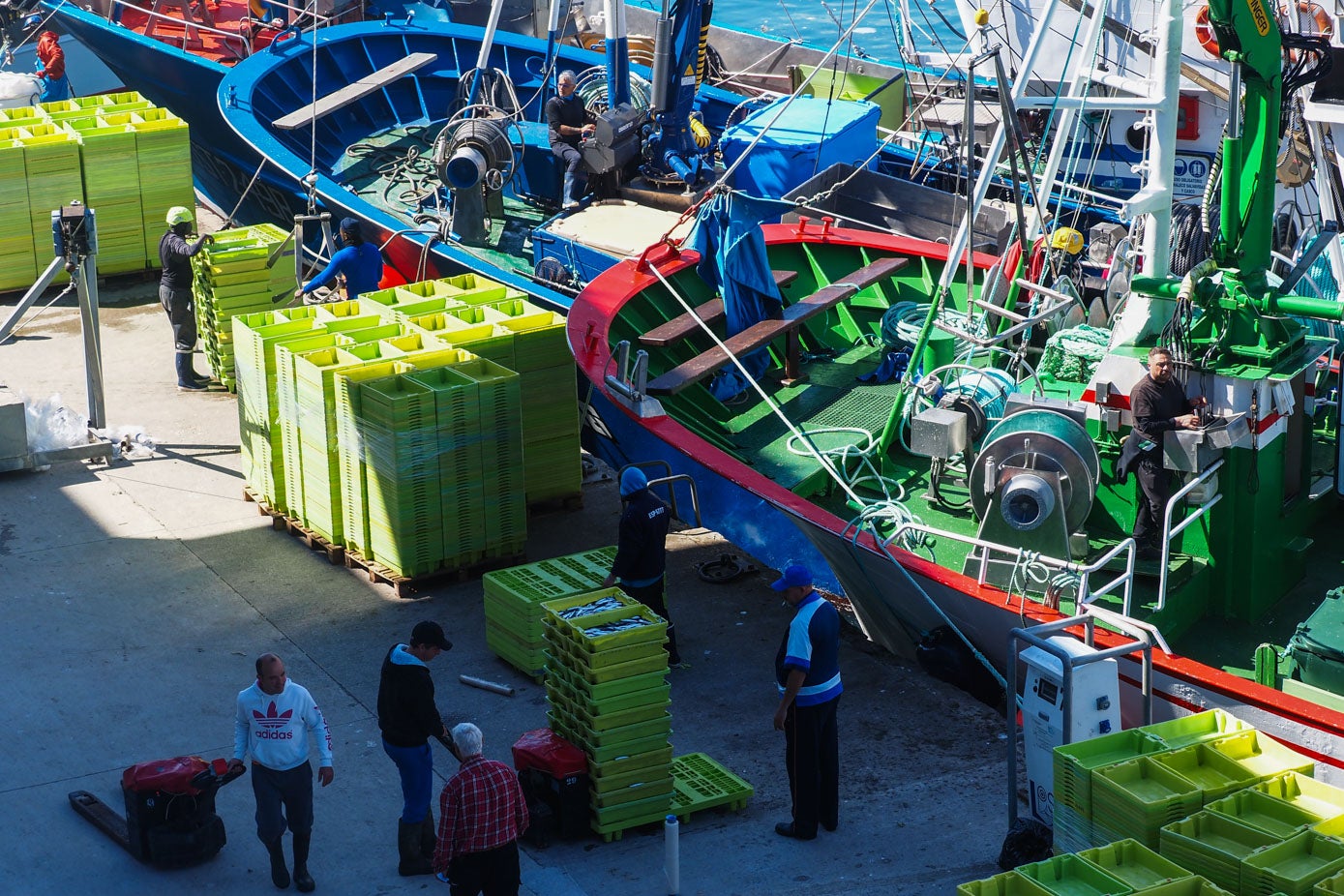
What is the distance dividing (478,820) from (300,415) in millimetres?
4911

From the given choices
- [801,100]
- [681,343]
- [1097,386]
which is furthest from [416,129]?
[1097,386]

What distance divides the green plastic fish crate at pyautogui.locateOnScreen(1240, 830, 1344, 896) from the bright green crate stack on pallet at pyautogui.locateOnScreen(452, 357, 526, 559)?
5.86 metres

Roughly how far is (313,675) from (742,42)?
15.6 metres

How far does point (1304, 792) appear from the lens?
668 cm

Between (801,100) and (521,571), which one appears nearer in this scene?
(521,571)

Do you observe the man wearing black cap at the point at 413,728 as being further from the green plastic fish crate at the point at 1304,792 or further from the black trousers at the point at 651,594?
the green plastic fish crate at the point at 1304,792

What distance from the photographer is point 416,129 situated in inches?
704

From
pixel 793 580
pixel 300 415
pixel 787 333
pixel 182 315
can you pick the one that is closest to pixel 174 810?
pixel 793 580

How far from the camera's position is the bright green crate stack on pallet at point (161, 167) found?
1584 cm

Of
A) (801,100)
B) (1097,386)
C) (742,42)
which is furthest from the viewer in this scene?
(742,42)

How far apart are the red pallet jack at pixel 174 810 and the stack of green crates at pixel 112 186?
943cm

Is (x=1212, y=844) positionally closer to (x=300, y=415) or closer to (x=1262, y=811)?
(x=1262, y=811)

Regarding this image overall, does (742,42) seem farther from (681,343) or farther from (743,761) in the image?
(743,761)

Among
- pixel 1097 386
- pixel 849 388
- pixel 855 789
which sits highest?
pixel 1097 386
